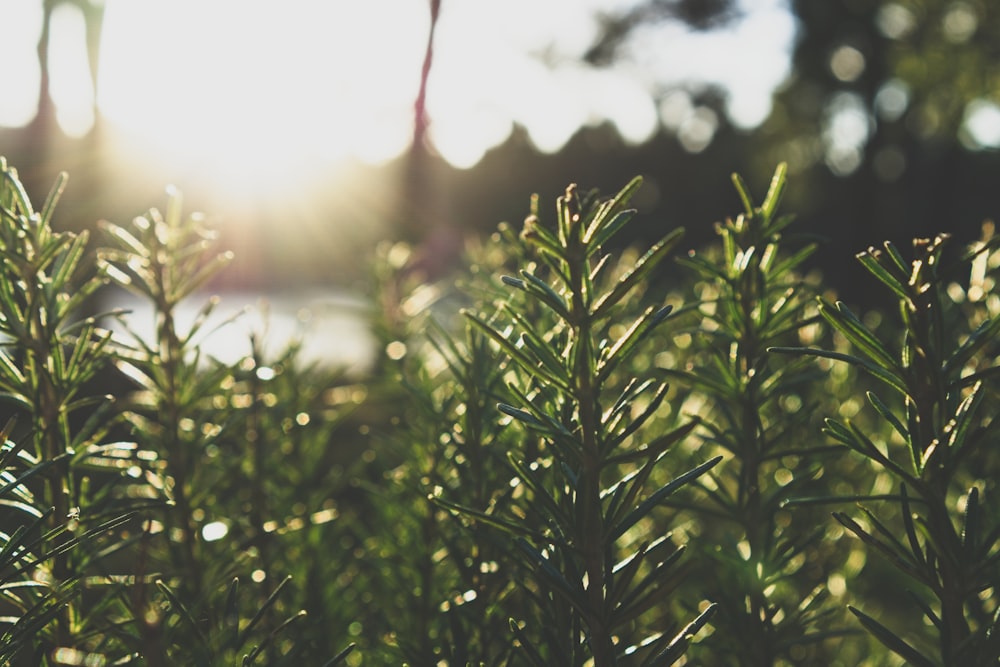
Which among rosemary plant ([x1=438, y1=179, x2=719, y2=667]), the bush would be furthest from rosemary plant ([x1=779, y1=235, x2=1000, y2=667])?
rosemary plant ([x1=438, y1=179, x2=719, y2=667])

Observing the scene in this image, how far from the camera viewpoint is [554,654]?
52 cm

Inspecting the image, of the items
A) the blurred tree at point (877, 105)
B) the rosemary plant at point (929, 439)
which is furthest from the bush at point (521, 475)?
the blurred tree at point (877, 105)

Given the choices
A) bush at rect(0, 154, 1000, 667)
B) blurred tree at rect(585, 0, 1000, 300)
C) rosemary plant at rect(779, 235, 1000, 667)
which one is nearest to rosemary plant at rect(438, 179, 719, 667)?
bush at rect(0, 154, 1000, 667)

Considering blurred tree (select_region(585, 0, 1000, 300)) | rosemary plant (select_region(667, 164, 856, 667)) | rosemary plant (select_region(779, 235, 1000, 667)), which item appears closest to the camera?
rosemary plant (select_region(779, 235, 1000, 667))

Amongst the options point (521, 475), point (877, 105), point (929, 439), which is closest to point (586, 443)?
point (521, 475)

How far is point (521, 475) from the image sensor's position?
1.67 ft

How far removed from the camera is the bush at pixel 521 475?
1.59 ft

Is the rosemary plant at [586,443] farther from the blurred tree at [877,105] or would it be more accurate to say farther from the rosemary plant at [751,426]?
the blurred tree at [877,105]

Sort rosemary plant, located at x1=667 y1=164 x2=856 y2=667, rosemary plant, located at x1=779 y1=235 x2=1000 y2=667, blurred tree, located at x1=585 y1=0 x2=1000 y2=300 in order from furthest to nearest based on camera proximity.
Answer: blurred tree, located at x1=585 y1=0 x2=1000 y2=300, rosemary plant, located at x1=667 y1=164 x2=856 y2=667, rosemary plant, located at x1=779 y1=235 x2=1000 y2=667

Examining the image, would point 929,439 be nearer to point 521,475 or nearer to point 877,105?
point 521,475

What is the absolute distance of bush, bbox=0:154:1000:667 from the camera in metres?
0.48

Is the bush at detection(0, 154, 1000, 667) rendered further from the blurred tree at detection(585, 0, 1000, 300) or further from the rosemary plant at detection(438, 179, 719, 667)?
the blurred tree at detection(585, 0, 1000, 300)

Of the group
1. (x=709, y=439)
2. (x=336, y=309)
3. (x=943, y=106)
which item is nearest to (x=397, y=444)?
(x=709, y=439)

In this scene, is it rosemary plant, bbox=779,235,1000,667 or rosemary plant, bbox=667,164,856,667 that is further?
rosemary plant, bbox=667,164,856,667
